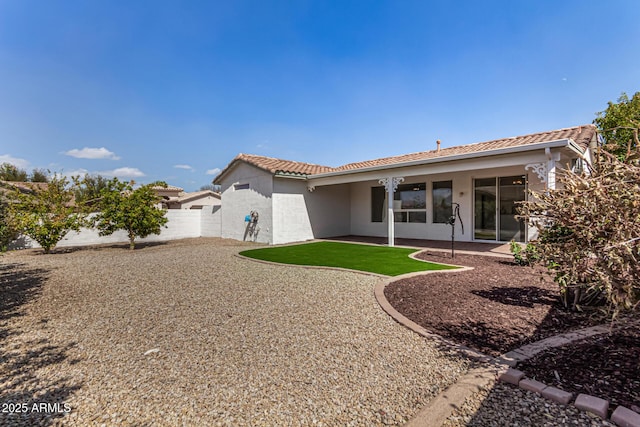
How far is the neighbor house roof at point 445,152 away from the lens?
876cm

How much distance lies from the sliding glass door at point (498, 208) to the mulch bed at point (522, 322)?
463 centimetres

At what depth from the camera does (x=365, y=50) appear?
1161 cm

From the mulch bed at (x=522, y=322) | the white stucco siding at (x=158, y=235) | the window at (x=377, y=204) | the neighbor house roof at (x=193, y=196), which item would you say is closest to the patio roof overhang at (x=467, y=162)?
the window at (x=377, y=204)

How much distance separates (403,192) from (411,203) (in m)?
0.65

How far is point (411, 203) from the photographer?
1349 cm

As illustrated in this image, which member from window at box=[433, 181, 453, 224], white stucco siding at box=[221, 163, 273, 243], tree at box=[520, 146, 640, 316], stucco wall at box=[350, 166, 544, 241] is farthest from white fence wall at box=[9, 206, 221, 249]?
tree at box=[520, 146, 640, 316]

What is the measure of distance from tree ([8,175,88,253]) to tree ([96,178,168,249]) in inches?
42.5

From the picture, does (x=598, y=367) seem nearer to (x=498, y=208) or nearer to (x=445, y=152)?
(x=498, y=208)

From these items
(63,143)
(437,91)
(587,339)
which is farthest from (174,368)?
(63,143)

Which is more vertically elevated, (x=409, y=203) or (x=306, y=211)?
(x=409, y=203)

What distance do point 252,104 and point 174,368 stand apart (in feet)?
46.8

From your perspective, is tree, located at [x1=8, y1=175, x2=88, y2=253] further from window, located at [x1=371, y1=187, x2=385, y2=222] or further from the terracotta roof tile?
window, located at [x1=371, y1=187, x2=385, y2=222]

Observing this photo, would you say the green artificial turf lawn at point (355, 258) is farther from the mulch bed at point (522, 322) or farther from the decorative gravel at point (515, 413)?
the decorative gravel at point (515, 413)

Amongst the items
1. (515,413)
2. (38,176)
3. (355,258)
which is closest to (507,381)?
(515,413)
